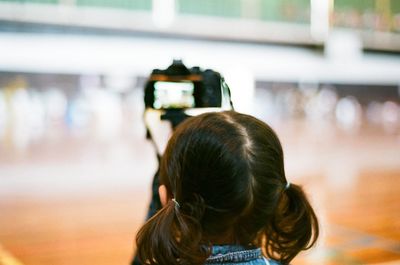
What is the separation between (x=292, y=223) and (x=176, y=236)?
0.14m

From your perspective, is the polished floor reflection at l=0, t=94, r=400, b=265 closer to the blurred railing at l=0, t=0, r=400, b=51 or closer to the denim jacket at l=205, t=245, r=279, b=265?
the denim jacket at l=205, t=245, r=279, b=265

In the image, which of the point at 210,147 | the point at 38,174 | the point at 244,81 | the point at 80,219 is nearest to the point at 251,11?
the point at 244,81

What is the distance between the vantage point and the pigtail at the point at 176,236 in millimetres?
A: 535

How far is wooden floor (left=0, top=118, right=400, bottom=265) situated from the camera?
149 centimetres

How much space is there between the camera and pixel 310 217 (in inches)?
24.7

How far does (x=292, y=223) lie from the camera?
620 millimetres

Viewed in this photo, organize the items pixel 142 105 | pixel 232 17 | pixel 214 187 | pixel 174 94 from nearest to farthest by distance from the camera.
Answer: pixel 214 187, pixel 174 94, pixel 142 105, pixel 232 17

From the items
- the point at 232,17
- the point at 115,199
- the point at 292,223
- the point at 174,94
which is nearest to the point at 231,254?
the point at 292,223

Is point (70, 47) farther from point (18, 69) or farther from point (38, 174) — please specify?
point (38, 174)

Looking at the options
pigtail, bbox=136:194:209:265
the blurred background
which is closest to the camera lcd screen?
pigtail, bbox=136:194:209:265

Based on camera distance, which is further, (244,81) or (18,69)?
(244,81)

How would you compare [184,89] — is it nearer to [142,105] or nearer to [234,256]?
[234,256]

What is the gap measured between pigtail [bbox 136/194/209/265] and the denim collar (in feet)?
0.04

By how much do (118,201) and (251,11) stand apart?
234cm
